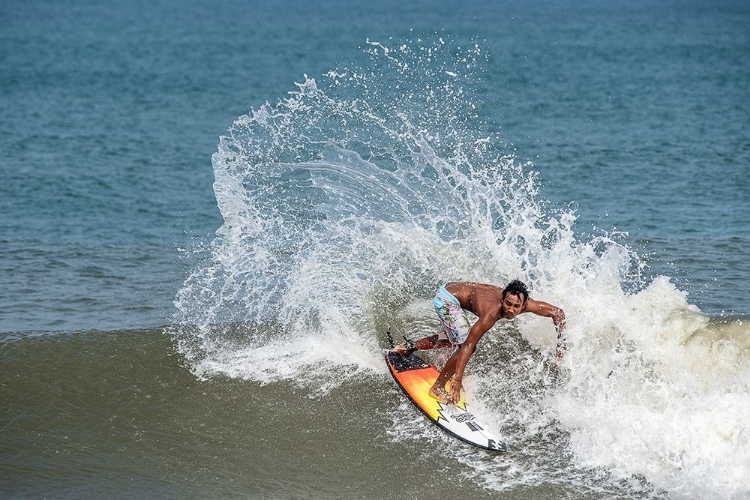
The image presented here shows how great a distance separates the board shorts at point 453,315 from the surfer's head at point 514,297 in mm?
794

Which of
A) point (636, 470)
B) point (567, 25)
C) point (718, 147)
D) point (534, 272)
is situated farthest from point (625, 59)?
point (636, 470)

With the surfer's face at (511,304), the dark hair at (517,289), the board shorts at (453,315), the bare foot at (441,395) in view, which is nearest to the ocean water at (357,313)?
the bare foot at (441,395)

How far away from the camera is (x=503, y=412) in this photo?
29.0 feet

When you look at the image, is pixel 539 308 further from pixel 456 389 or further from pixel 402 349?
pixel 402 349

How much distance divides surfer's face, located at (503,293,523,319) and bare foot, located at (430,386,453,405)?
1053 mm

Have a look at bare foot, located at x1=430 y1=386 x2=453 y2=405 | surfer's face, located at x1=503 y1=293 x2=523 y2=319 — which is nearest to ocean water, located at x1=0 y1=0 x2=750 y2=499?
bare foot, located at x1=430 y1=386 x2=453 y2=405

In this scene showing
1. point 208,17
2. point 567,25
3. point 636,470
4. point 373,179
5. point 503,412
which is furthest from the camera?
point 208,17

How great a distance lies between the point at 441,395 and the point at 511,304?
1228 millimetres

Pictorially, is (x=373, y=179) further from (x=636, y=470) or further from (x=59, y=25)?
(x=59, y=25)

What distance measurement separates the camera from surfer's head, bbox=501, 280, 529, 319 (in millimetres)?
8195

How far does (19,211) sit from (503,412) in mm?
11795

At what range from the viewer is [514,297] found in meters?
8.20

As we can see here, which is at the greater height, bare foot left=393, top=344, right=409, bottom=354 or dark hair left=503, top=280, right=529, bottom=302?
dark hair left=503, top=280, right=529, bottom=302

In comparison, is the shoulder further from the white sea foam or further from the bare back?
the white sea foam
